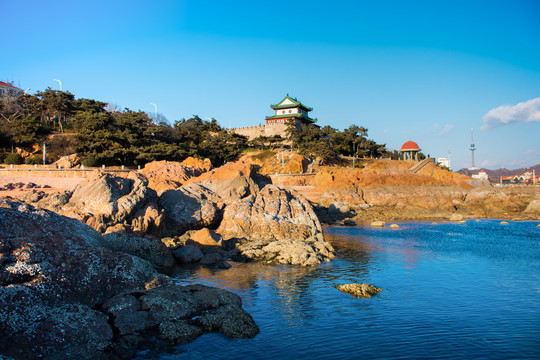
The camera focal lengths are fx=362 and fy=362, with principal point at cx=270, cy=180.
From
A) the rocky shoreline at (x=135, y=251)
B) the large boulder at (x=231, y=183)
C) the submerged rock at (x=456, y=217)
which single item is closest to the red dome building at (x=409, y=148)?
the rocky shoreline at (x=135, y=251)

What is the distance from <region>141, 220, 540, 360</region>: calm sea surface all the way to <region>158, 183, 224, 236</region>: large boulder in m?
4.69

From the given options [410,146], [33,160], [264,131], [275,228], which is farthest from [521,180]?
[33,160]

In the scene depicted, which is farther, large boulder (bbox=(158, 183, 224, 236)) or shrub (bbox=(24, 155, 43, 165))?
shrub (bbox=(24, 155, 43, 165))

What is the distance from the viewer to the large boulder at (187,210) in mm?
18266

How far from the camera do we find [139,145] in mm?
43750

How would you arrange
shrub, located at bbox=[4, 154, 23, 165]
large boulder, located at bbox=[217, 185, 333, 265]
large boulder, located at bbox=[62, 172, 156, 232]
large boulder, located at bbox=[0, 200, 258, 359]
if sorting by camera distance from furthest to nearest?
shrub, located at bbox=[4, 154, 23, 165], large boulder, located at bbox=[217, 185, 333, 265], large boulder, located at bbox=[62, 172, 156, 232], large boulder, located at bbox=[0, 200, 258, 359]

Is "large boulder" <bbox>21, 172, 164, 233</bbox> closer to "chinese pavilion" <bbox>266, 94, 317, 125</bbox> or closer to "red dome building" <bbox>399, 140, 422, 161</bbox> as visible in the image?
"chinese pavilion" <bbox>266, 94, 317, 125</bbox>

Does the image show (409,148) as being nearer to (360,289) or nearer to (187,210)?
(187,210)

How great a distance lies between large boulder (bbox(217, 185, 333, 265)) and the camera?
16141mm

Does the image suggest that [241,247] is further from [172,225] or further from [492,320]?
[492,320]

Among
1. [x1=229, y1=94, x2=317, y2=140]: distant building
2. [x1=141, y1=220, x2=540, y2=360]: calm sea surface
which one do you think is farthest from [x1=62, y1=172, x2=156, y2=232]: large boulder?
[x1=229, y1=94, x2=317, y2=140]: distant building

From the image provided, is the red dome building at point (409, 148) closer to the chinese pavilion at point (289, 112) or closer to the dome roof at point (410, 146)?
the dome roof at point (410, 146)

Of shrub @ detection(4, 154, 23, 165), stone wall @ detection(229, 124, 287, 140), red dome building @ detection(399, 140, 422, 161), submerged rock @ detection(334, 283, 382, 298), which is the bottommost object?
submerged rock @ detection(334, 283, 382, 298)

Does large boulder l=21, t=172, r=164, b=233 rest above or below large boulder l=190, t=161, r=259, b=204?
below
